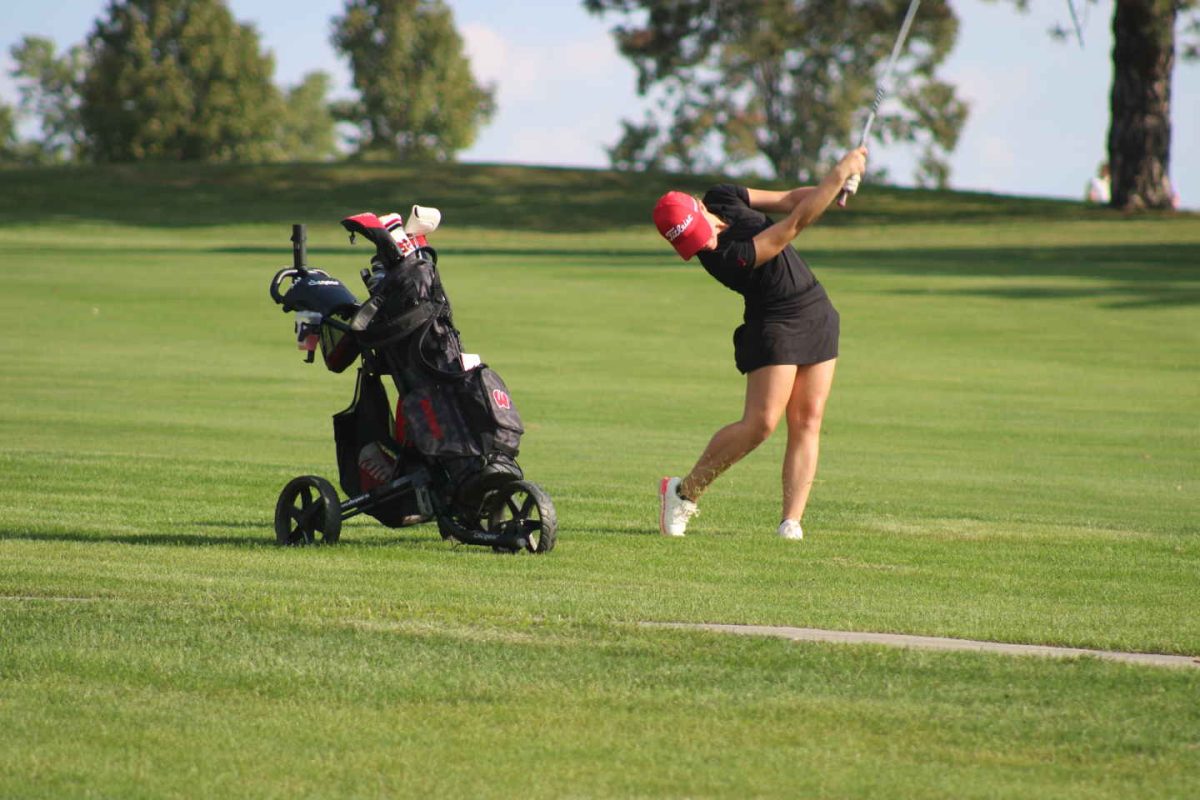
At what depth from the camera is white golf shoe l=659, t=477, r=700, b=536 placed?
9234 mm

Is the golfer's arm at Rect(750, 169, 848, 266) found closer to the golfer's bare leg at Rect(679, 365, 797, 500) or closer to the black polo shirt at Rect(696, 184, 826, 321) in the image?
the black polo shirt at Rect(696, 184, 826, 321)

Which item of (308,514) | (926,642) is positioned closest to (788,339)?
(308,514)

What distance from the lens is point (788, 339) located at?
356 inches

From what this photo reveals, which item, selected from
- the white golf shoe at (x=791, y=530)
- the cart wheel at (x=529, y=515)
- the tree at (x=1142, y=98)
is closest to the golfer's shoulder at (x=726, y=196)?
the white golf shoe at (x=791, y=530)

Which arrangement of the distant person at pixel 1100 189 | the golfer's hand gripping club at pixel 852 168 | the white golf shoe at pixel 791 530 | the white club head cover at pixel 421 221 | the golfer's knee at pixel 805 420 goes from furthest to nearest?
the distant person at pixel 1100 189, the golfer's knee at pixel 805 420, the white golf shoe at pixel 791 530, the golfer's hand gripping club at pixel 852 168, the white club head cover at pixel 421 221

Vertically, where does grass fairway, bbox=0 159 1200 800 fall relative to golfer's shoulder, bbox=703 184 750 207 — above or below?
below

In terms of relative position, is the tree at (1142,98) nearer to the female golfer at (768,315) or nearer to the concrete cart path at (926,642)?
the female golfer at (768,315)

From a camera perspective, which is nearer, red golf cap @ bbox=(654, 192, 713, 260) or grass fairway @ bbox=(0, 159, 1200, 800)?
grass fairway @ bbox=(0, 159, 1200, 800)

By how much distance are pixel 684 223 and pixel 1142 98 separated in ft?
123

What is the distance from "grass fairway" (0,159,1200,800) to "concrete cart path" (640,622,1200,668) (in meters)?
0.12

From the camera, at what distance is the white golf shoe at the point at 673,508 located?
9234 millimetres

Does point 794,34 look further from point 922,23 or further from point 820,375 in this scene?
point 820,375

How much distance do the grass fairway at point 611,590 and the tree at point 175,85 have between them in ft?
201

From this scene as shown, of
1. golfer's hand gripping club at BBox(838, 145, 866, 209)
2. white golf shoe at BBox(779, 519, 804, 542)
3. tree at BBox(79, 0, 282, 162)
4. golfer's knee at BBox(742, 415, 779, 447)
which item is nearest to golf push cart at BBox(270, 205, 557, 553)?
golfer's knee at BBox(742, 415, 779, 447)
